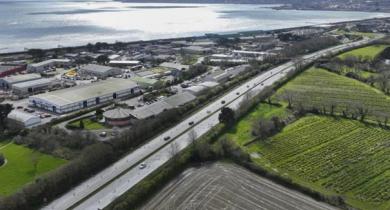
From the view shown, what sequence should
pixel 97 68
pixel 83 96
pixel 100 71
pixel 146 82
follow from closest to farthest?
pixel 83 96
pixel 146 82
pixel 100 71
pixel 97 68

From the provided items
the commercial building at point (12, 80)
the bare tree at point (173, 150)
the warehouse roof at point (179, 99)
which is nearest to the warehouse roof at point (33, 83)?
the commercial building at point (12, 80)

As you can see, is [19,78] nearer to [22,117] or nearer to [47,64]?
[47,64]

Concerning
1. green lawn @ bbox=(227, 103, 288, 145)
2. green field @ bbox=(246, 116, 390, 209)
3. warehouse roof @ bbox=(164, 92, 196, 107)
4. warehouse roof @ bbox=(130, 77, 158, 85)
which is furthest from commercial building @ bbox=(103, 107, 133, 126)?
warehouse roof @ bbox=(130, 77, 158, 85)

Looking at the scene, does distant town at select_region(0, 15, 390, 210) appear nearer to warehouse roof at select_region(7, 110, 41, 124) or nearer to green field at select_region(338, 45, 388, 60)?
warehouse roof at select_region(7, 110, 41, 124)

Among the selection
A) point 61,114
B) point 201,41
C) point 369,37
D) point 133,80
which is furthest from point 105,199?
point 369,37

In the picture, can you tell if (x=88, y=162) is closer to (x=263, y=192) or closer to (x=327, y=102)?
(x=263, y=192)

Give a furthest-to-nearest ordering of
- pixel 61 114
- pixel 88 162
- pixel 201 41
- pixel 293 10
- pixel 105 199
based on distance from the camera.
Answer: pixel 293 10
pixel 201 41
pixel 61 114
pixel 88 162
pixel 105 199

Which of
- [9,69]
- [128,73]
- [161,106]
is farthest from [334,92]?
[9,69]
